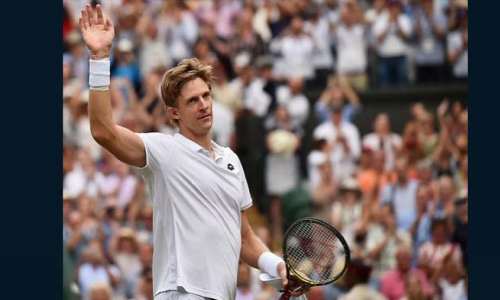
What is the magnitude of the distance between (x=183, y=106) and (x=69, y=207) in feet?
23.7

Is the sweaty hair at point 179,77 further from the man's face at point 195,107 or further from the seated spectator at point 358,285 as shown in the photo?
the seated spectator at point 358,285

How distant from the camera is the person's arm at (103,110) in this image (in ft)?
20.2

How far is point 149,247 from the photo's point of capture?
12688mm

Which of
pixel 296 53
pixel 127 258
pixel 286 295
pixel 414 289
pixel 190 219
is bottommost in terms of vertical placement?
pixel 414 289

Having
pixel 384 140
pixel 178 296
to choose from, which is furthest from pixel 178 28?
pixel 178 296

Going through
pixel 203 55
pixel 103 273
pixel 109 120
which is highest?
pixel 203 55

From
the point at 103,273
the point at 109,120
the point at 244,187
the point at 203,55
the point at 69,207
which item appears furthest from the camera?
the point at 203,55

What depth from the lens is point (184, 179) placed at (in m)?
6.44

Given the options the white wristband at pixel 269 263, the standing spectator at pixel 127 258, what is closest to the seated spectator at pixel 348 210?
the standing spectator at pixel 127 258

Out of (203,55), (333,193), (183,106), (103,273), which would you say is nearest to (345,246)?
(183,106)

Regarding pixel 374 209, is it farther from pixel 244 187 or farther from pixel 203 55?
pixel 244 187

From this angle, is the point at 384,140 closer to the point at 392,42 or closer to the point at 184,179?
the point at 392,42

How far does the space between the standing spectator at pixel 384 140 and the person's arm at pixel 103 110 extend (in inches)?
315

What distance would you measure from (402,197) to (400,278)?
1.43 metres
